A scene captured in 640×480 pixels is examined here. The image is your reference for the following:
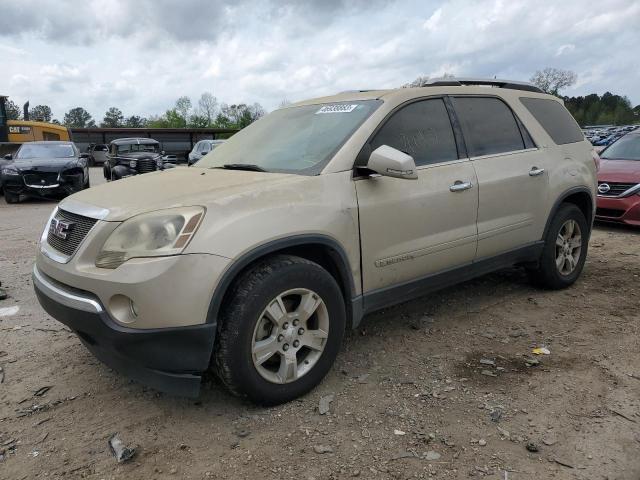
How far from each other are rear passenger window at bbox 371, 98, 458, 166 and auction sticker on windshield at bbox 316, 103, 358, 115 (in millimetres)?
313

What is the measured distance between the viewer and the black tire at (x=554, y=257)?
4.58 metres

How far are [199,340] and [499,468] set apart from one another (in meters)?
1.52

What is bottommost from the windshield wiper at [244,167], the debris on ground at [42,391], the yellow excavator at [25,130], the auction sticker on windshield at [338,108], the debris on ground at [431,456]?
the debris on ground at [431,456]

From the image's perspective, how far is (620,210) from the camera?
7.81 m

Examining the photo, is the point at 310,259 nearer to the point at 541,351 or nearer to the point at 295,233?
the point at 295,233

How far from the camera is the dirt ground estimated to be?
2.44 meters

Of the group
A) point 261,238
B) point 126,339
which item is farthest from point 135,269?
point 261,238

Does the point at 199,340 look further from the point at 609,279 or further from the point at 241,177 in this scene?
the point at 609,279

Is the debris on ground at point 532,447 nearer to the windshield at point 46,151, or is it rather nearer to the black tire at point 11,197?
the black tire at point 11,197

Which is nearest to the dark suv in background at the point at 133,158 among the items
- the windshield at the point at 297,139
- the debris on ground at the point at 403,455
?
the windshield at the point at 297,139

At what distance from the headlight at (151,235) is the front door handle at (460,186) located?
1841 millimetres

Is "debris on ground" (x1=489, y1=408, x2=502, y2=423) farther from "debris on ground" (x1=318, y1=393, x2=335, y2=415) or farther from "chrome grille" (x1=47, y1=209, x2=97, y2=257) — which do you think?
"chrome grille" (x1=47, y1=209, x2=97, y2=257)

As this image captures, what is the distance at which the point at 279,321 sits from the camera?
9.18 ft

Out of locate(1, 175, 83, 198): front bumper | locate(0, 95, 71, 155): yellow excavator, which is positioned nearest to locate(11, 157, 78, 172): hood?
locate(1, 175, 83, 198): front bumper
